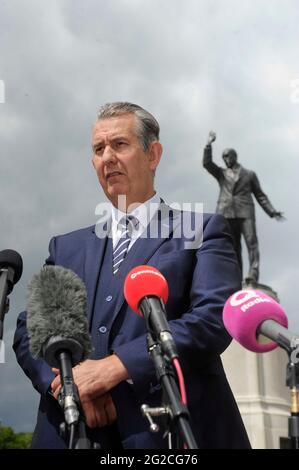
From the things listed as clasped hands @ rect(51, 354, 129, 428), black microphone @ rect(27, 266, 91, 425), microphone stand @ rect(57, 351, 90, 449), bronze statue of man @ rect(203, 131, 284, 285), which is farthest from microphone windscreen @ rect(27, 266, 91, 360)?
bronze statue of man @ rect(203, 131, 284, 285)

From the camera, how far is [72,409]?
1765mm

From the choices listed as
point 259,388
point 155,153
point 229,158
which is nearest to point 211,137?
point 229,158

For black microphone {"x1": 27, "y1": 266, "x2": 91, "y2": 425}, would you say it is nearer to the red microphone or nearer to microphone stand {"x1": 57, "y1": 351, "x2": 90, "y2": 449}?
microphone stand {"x1": 57, "y1": 351, "x2": 90, "y2": 449}

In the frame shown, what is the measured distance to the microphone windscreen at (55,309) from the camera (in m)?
1.97

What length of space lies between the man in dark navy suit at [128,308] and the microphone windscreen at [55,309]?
455 millimetres

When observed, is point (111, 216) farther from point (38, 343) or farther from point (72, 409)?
point (72, 409)

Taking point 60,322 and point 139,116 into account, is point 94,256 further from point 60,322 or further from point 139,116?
point 60,322

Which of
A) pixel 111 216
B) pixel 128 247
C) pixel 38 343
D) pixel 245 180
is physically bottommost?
pixel 38 343

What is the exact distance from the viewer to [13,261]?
7.59 ft

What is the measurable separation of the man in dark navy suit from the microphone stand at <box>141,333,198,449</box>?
59 centimetres

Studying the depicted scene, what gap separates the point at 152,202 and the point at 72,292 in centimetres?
114

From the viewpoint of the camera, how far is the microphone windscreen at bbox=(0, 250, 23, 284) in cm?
230

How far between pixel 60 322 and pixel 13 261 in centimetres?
43

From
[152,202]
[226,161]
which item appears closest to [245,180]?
[226,161]
